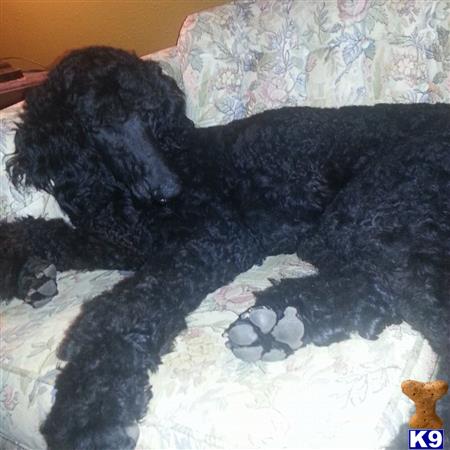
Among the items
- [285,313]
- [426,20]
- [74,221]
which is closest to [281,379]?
[285,313]

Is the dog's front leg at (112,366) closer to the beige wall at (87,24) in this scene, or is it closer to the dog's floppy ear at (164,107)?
the dog's floppy ear at (164,107)

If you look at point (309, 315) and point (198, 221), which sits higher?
point (198, 221)

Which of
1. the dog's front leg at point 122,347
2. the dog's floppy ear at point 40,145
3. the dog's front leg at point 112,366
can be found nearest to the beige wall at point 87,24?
the dog's floppy ear at point 40,145

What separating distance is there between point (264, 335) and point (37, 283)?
68 centimetres

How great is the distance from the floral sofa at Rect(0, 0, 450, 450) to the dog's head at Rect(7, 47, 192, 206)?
0.14 m

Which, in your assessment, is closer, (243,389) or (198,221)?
(243,389)

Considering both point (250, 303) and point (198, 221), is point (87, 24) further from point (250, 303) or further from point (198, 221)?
point (250, 303)

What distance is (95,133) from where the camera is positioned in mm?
1469

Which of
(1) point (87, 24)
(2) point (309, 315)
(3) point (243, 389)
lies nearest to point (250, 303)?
(2) point (309, 315)

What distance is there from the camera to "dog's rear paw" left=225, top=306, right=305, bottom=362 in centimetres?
111

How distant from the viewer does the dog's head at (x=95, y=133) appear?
1.45 m

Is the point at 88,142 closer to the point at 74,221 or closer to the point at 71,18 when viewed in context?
the point at 74,221

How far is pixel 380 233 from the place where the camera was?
127 cm

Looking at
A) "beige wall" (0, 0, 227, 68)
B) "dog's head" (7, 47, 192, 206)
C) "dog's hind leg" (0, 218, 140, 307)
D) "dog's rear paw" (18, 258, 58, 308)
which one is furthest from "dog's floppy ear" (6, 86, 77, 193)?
"beige wall" (0, 0, 227, 68)
